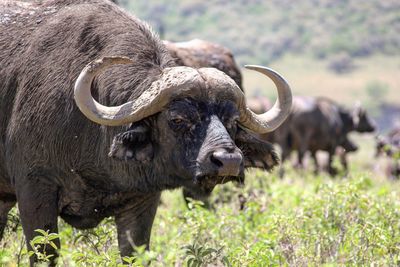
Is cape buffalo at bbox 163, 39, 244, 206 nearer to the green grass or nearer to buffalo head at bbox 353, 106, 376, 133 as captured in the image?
the green grass

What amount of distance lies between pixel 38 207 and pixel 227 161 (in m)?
1.55

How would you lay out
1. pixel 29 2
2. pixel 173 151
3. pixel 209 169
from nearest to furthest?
pixel 209 169, pixel 173 151, pixel 29 2

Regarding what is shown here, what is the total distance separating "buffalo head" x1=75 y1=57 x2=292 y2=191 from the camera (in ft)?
20.2

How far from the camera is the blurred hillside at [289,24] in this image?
112875 mm

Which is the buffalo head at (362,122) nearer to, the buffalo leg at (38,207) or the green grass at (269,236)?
the green grass at (269,236)

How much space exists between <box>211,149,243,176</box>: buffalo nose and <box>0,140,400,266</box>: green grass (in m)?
0.52

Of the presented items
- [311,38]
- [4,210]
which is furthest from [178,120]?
[311,38]

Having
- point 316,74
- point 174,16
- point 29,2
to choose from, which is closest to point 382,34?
point 316,74

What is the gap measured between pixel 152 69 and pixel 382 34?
11441 cm

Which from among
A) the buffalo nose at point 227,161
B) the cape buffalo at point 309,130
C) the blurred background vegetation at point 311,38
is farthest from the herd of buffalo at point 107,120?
the blurred background vegetation at point 311,38

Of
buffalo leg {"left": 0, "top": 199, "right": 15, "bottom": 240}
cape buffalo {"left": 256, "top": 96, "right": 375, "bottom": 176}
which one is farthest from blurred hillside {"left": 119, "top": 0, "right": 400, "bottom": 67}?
buffalo leg {"left": 0, "top": 199, "right": 15, "bottom": 240}

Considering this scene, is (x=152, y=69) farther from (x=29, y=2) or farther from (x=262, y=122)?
(x=29, y=2)

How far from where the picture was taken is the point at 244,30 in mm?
117688

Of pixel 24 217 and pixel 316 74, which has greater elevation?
pixel 24 217
